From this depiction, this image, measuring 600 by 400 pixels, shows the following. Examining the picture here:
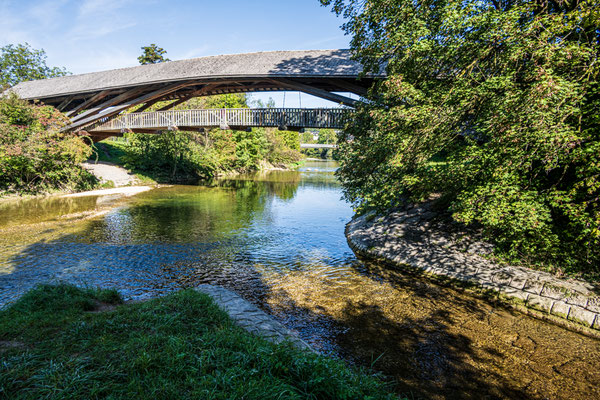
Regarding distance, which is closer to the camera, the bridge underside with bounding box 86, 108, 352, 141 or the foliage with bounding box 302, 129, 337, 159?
the bridge underside with bounding box 86, 108, 352, 141

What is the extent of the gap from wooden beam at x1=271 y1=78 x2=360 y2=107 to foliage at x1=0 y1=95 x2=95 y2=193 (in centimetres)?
1295

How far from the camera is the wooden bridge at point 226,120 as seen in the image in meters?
12.3

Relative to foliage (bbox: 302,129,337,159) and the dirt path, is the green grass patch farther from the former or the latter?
foliage (bbox: 302,129,337,159)

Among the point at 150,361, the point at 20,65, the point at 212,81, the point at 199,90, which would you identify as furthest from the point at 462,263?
the point at 20,65

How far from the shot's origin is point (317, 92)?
1171 centimetres

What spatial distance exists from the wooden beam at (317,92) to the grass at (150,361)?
362 inches

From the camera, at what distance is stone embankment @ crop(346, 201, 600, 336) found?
194 inches

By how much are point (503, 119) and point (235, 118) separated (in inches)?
494

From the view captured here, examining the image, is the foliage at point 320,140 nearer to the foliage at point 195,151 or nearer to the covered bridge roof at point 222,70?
the foliage at point 195,151

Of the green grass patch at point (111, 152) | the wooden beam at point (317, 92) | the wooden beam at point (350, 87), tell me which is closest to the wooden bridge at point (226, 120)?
the wooden beam at point (317, 92)

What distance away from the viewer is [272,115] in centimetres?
1380

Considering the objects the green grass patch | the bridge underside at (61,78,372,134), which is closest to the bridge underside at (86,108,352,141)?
the bridge underside at (61,78,372,134)

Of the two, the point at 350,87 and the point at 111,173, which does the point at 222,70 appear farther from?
the point at 111,173

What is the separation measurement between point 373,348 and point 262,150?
126 feet
